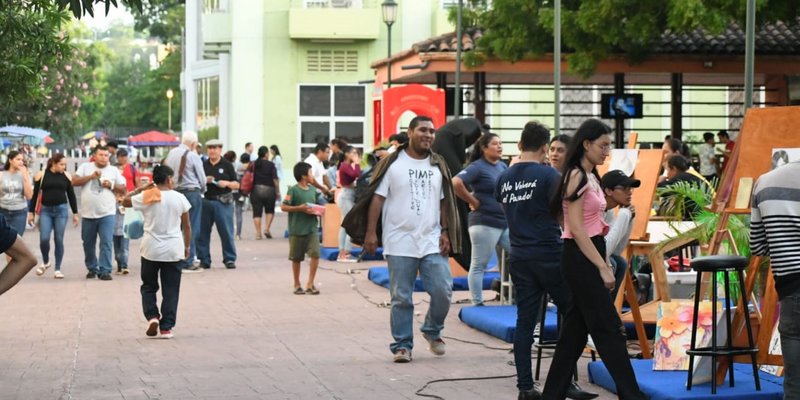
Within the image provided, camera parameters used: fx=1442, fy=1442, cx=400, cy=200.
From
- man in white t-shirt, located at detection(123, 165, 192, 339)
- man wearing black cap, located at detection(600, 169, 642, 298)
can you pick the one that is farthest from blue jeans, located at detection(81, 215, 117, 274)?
man wearing black cap, located at detection(600, 169, 642, 298)

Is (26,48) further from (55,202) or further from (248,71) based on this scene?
(248,71)

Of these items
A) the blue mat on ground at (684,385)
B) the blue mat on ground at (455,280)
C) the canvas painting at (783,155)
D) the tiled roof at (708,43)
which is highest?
the tiled roof at (708,43)

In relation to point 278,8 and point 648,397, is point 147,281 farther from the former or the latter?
point 278,8

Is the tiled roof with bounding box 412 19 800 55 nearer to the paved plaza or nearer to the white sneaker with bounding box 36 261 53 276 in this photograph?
the white sneaker with bounding box 36 261 53 276

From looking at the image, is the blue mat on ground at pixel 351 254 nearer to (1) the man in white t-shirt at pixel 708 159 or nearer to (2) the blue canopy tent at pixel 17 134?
(1) the man in white t-shirt at pixel 708 159

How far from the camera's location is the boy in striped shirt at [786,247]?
25.5 ft

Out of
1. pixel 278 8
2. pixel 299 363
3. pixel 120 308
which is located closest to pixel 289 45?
pixel 278 8

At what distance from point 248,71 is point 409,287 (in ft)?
108

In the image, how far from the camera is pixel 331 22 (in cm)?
4344

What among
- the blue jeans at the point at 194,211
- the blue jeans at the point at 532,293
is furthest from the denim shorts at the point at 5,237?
the blue jeans at the point at 194,211

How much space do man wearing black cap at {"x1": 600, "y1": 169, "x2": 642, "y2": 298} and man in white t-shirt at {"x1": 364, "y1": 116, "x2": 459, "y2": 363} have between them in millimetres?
1388

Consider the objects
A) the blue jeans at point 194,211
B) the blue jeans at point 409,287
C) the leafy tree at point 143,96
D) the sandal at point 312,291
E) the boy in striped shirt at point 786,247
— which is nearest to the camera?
the boy in striped shirt at point 786,247

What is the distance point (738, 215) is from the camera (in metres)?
10.2

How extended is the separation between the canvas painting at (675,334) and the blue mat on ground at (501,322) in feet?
6.60
